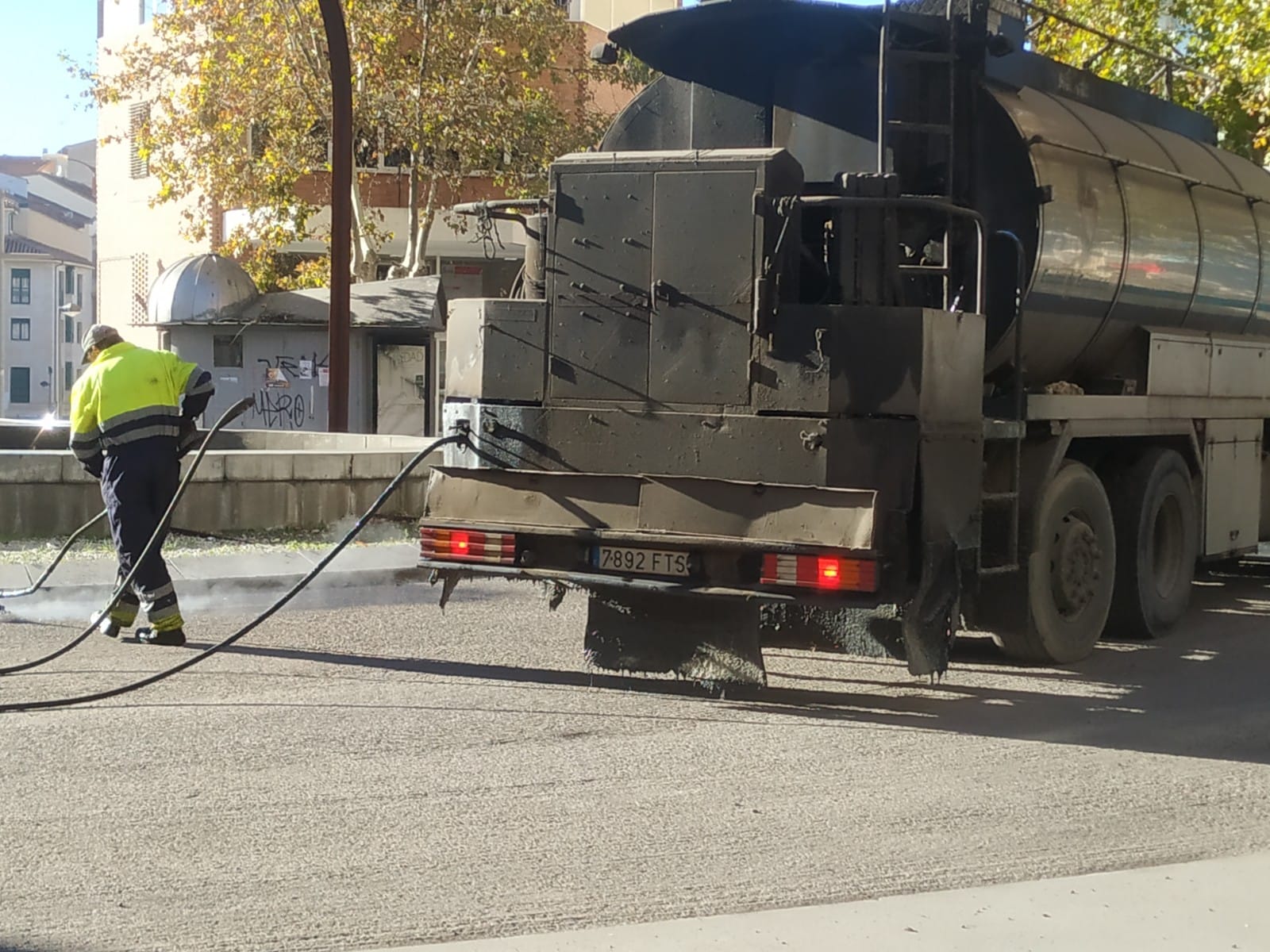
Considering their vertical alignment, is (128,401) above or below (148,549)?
above

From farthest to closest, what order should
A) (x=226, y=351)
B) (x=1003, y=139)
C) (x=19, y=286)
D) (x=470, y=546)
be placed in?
(x=19, y=286), (x=226, y=351), (x=1003, y=139), (x=470, y=546)

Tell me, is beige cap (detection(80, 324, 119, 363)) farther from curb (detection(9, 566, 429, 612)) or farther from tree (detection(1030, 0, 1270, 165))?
tree (detection(1030, 0, 1270, 165))

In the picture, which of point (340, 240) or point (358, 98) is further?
point (358, 98)

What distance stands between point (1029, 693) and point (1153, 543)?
2166 millimetres

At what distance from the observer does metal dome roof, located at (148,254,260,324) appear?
27.0 metres

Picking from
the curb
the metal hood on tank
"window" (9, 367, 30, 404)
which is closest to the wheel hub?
the metal hood on tank

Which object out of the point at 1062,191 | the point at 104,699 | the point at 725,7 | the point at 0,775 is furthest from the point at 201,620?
the point at 1062,191

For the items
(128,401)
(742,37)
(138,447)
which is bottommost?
(138,447)

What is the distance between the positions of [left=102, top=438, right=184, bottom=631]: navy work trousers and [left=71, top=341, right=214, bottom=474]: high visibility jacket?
0.07 metres

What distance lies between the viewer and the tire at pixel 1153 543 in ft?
31.3

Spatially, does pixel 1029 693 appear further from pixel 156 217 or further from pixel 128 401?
pixel 156 217

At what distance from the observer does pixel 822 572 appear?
22.8ft

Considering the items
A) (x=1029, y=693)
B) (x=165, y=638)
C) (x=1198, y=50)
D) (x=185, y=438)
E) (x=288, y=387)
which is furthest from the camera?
(x=288, y=387)

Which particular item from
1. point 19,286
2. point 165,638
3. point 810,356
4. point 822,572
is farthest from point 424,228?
point 19,286
